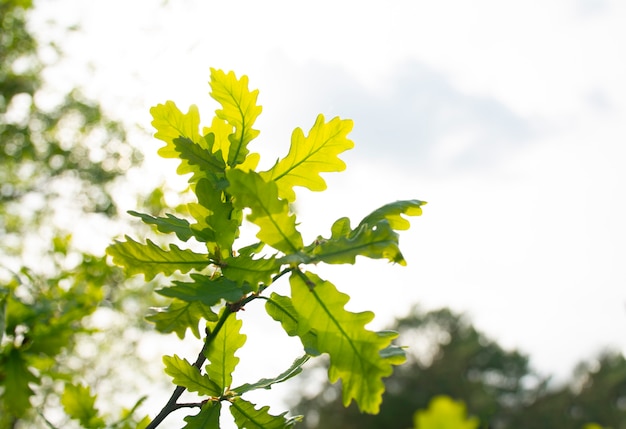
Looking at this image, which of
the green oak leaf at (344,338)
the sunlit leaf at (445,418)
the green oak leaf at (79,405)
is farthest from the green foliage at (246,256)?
the green oak leaf at (79,405)

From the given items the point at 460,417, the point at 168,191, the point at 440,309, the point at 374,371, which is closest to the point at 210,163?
the point at 374,371

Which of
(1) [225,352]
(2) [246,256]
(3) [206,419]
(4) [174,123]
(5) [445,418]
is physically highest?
(4) [174,123]

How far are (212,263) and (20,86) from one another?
1235 centimetres

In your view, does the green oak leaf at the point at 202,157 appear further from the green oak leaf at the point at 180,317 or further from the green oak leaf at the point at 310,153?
the green oak leaf at the point at 180,317

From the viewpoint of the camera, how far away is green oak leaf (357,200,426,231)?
3.75 feet

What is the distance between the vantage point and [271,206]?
1.08 m

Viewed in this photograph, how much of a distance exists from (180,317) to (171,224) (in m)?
0.21

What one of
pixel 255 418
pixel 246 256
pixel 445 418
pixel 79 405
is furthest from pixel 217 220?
pixel 79 405

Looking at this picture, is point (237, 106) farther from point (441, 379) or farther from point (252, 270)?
point (441, 379)

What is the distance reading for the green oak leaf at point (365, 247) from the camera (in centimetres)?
100

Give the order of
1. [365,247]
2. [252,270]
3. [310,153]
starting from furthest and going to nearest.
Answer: [310,153], [252,270], [365,247]

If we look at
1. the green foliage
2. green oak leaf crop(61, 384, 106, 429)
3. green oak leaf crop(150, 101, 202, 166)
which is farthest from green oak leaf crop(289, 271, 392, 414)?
green oak leaf crop(61, 384, 106, 429)

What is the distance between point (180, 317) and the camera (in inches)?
45.6

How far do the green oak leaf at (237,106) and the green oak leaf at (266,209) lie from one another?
29 centimetres
